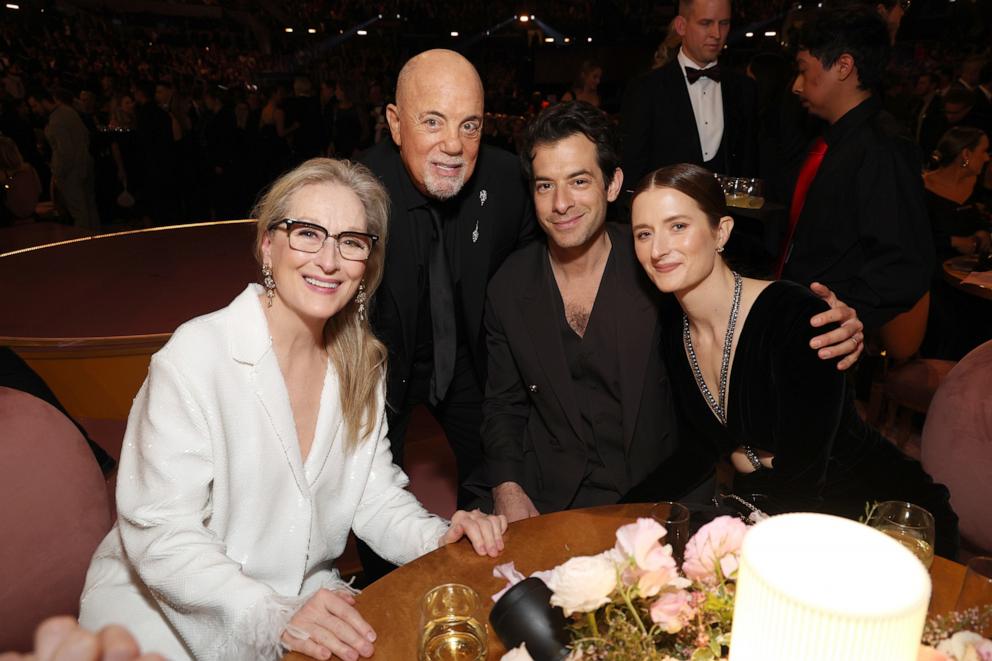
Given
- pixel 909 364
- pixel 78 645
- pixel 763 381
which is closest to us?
pixel 78 645

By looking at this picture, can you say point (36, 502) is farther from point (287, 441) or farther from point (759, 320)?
point (759, 320)

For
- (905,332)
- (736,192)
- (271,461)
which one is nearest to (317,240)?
(271,461)

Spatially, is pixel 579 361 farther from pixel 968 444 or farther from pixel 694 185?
pixel 968 444

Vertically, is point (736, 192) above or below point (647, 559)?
above

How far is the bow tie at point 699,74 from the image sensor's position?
3514 millimetres

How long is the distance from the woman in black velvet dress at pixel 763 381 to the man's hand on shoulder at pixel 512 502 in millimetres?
560

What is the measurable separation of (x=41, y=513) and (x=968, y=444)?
2.28 m

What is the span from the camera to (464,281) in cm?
250

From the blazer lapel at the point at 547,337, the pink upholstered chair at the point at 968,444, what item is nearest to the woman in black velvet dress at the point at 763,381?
the pink upholstered chair at the point at 968,444

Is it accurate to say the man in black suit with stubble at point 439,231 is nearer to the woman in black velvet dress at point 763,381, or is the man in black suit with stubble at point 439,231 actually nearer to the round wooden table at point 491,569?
the woman in black velvet dress at point 763,381

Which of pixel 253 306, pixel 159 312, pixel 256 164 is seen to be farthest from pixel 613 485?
pixel 256 164

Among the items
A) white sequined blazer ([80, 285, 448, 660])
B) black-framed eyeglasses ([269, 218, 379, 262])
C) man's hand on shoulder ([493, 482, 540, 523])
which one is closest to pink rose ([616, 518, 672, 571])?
white sequined blazer ([80, 285, 448, 660])

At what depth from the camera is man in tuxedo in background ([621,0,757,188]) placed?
347cm

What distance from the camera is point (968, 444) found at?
6.38ft
